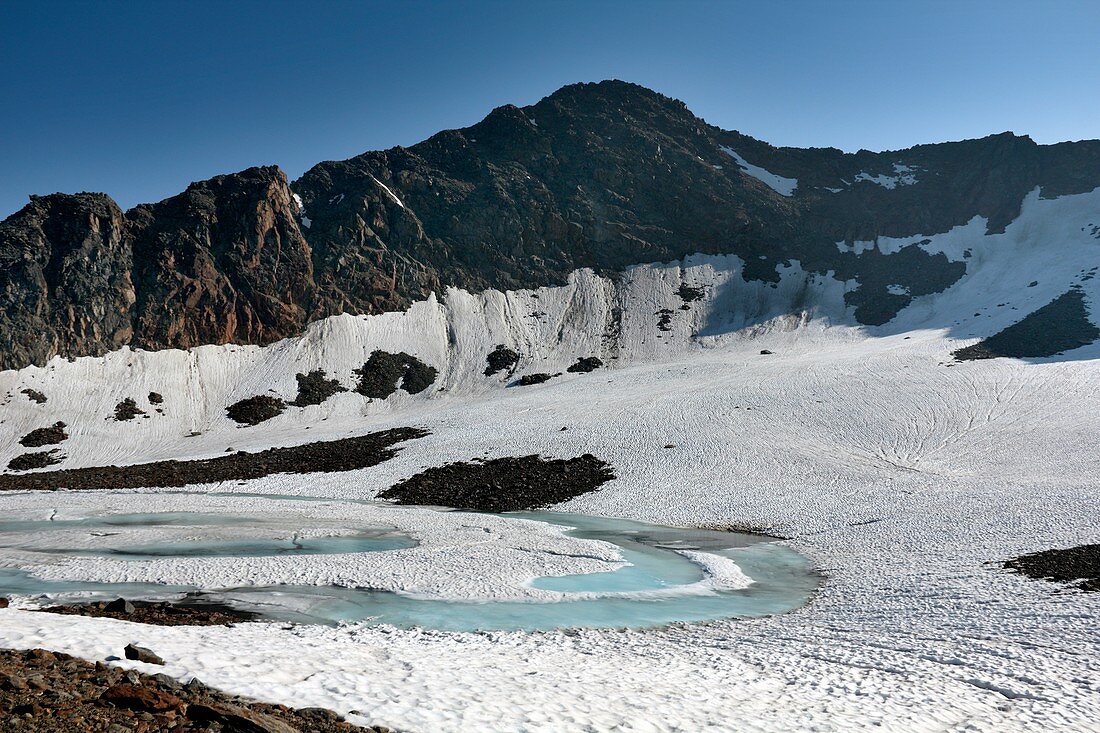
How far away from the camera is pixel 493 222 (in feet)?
368

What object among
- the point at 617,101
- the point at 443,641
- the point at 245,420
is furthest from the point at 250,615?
the point at 617,101

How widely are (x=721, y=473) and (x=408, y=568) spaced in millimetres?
28982

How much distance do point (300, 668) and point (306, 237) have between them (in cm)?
10130

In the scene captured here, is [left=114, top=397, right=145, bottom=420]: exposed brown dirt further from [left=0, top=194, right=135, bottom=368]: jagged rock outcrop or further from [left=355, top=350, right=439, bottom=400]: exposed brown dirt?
[left=355, top=350, right=439, bottom=400]: exposed brown dirt

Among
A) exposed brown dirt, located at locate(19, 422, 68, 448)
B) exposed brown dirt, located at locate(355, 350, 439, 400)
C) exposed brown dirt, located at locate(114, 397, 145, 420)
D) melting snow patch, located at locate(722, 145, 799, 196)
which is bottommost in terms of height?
exposed brown dirt, located at locate(19, 422, 68, 448)

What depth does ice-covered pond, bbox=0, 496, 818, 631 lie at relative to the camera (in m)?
19.2

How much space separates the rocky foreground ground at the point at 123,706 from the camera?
798cm

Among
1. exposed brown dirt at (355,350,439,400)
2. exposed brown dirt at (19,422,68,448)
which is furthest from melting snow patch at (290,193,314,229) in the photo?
exposed brown dirt at (19,422,68,448)

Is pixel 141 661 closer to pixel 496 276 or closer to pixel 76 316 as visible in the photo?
pixel 76 316

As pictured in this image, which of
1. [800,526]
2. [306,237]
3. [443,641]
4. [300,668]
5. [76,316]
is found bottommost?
[800,526]

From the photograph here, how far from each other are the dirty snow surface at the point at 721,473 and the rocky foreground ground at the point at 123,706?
63 centimetres

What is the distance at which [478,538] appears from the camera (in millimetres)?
30984

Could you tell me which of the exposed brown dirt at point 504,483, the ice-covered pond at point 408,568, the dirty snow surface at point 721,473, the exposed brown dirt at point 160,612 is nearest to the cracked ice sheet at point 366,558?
the ice-covered pond at point 408,568

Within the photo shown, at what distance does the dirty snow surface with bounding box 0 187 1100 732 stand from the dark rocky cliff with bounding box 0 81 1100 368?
17.6ft
